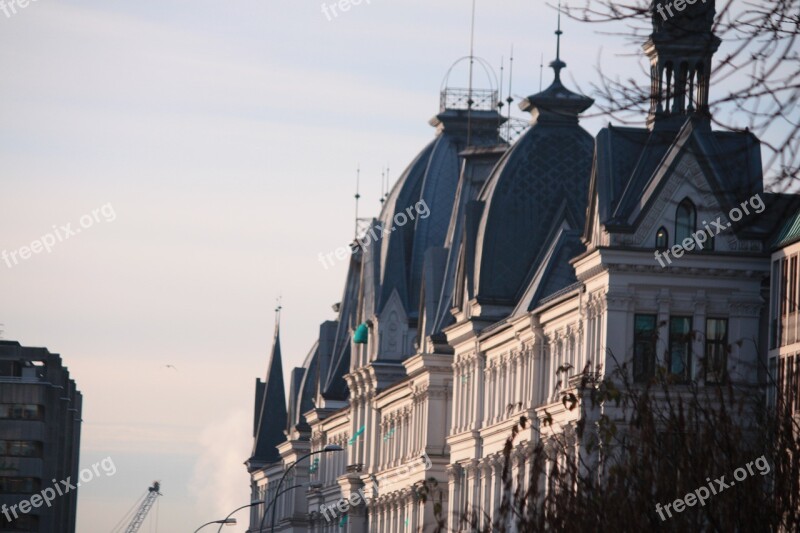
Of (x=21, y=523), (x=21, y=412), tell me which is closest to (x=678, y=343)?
(x=21, y=523)

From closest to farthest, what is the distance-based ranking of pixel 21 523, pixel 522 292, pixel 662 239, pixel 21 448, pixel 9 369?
pixel 662 239 → pixel 522 292 → pixel 21 523 → pixel 21 448 → pixel 9 369

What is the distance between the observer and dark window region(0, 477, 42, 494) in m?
159

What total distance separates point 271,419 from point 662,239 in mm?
124442

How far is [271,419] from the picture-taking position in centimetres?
19138

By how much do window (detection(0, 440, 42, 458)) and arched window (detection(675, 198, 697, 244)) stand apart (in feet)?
325

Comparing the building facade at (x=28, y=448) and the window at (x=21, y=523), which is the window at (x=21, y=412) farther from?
the window at (x=21, y=523)

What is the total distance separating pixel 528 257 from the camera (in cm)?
9206

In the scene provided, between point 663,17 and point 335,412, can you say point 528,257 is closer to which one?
point 335,412

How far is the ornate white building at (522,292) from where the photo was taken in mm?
66375

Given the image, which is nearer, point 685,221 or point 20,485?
point 685,221

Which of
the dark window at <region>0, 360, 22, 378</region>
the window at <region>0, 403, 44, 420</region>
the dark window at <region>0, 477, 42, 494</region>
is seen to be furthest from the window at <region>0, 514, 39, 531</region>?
the dark window at <region>0, 360, 22, 378</region>

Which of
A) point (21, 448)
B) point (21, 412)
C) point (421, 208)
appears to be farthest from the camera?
point (21, 412)

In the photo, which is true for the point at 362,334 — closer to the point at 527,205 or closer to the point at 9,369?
the point at 527,205

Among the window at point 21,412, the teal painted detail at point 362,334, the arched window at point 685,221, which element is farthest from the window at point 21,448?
the arched window at point 685,221
